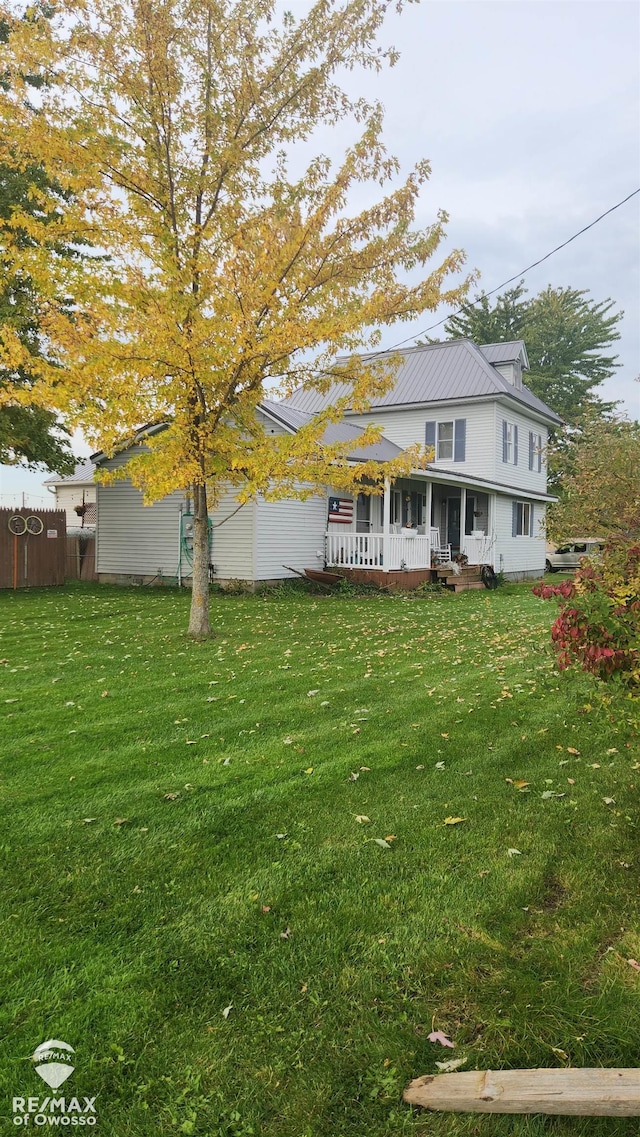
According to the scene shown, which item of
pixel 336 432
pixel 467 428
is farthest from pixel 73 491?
pixel 467 428

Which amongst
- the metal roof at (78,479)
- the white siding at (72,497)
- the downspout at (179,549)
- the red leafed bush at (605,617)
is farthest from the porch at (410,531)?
the metal roof at (78,479)

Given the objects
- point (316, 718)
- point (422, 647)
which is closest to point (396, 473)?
point (422, 647)

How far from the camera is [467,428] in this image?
21844mm

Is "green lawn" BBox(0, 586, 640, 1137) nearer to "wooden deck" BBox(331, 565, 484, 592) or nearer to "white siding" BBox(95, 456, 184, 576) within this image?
"wooden deck" BBox(331, 565, 484, 592)

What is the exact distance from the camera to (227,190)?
8.30 m

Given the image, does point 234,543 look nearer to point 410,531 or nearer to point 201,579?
point 410,531

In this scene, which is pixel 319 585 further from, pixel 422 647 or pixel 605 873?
pixel 605 873

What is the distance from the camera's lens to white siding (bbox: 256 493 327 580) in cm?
1524

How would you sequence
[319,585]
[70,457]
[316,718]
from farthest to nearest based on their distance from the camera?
[70,457] < [319,585] < [316,718]

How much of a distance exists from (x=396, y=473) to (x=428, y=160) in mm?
4063

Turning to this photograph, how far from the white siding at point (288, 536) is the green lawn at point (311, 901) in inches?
376

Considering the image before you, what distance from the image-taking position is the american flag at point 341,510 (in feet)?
55.6

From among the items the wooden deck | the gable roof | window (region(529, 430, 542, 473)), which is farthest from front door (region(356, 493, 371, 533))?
window (region(529, 430, 542, 473))

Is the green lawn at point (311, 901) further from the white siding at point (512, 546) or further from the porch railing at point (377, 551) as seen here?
the white siding at point (512, 546)
